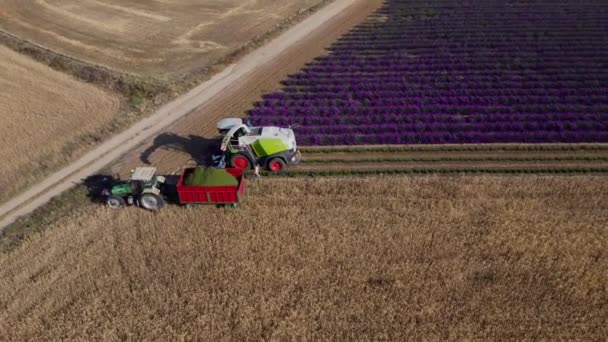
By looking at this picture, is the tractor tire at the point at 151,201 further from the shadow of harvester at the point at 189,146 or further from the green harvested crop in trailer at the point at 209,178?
the shadow of harvester at the point at 189,146

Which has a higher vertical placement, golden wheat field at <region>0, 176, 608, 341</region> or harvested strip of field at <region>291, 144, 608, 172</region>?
harvested strip of field at <region>291, 144, 608, 172</region>

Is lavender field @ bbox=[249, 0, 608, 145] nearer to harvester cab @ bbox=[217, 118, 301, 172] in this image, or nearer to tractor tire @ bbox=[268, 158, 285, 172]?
tractor tire @ bbox=[268, 158, 285, 172]

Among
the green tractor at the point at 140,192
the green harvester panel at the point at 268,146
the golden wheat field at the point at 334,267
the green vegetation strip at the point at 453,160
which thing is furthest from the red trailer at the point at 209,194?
the green vegetation strip at the point at 453,160

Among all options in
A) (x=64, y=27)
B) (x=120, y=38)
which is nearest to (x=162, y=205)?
(x=120, y=38)

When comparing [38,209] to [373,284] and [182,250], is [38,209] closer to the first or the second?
[182,250]

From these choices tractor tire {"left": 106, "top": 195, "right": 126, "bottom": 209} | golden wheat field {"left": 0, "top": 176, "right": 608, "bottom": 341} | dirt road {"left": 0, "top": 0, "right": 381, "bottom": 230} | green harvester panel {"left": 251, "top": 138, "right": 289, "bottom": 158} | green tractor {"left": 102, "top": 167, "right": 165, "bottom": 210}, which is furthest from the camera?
dirt road {"left": 0, "top": 0, "right": 381, "bottom": 230}

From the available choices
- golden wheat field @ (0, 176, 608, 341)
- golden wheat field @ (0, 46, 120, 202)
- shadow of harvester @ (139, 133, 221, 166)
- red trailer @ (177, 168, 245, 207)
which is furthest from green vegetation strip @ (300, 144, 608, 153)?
golden wheat field @ (0, 46, 120, 202)

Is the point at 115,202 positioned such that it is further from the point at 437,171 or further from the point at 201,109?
the point at 437,171
